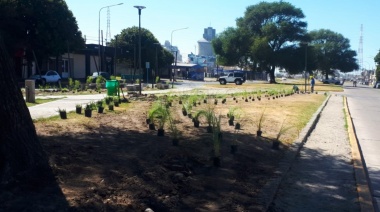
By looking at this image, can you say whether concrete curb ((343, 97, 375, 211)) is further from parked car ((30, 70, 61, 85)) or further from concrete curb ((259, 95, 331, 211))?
parked car ((30, 70, 61, 85))

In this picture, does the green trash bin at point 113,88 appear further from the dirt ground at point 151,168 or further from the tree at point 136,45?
the tree at point 136,45

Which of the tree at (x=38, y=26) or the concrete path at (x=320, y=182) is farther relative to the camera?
the tree at (x=38, y=26)

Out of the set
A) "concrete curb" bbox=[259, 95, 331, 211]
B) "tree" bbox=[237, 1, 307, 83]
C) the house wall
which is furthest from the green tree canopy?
"concrete curb" bbox=[259, 95, 331, 211]

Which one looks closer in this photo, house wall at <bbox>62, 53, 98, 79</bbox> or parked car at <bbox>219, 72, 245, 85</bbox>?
house wall at <bbox>62, 53, 98, 79</bbox>

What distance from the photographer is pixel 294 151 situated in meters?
8.66

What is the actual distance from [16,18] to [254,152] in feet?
115

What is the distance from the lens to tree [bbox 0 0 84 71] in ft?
123

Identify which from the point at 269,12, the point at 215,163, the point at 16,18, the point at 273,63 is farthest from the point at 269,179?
the point at 269,12

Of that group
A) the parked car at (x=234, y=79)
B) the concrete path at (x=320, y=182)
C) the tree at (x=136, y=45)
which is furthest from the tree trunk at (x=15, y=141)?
the parked car at (x=234, y=79)

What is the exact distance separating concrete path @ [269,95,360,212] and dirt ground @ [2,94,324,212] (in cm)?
35

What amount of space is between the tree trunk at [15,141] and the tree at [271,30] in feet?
224

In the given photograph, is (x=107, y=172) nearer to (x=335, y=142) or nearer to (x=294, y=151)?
(x=294, y=151)

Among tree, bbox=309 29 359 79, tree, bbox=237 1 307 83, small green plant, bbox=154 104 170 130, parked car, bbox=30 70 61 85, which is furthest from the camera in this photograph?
tree, bbox=309 29 359 79

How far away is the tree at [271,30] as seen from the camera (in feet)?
240
